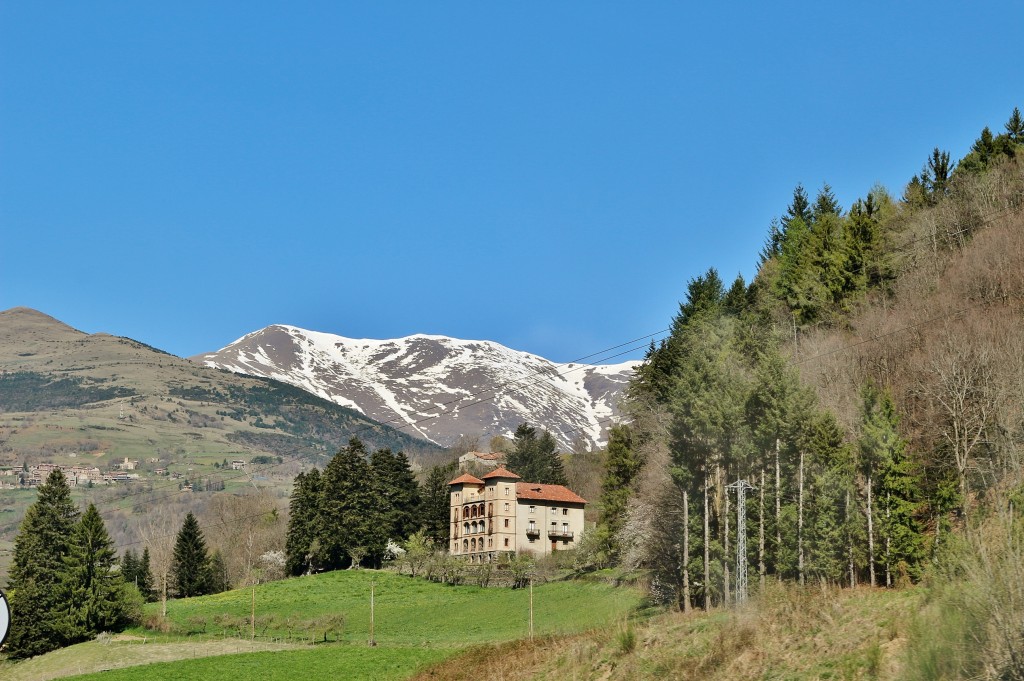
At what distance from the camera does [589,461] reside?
552 feet

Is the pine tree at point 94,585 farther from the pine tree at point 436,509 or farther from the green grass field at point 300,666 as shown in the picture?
the pine tree at point 436,509

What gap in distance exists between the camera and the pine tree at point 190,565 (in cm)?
11581

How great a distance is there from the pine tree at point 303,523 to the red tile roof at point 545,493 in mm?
22054

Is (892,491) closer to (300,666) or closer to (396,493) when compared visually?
(300,666)

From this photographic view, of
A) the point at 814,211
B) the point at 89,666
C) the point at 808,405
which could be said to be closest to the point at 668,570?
the point at 808,405

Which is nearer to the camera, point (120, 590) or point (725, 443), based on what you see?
point (725, 443)

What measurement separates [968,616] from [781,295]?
73773 millimetres

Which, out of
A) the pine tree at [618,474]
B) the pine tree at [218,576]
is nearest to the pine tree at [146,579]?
the pine tree at [218,576]

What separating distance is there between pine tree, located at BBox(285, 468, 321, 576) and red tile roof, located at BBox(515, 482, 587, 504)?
2205 cm

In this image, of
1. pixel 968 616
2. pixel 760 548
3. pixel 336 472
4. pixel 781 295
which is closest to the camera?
pixel 968 616

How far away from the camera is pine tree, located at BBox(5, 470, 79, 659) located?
76062 mm

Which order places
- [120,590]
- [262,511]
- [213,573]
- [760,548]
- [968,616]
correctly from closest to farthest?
1. [968,616]
2. [760,548]
3. [120,590]
4. [213,573]
5. [262,511]

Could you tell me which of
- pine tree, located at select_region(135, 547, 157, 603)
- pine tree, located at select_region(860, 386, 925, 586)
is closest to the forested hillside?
pine tree, located at select_region(860, 386, 925, 586)

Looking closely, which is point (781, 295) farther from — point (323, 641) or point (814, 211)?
point (323, 641)
